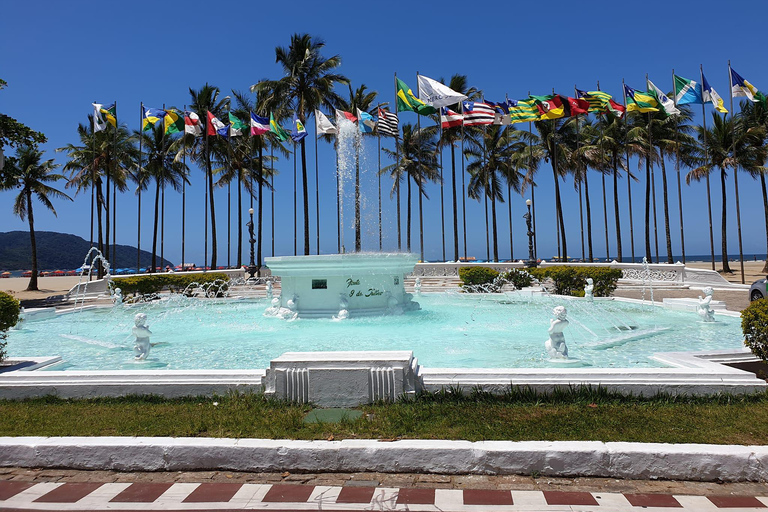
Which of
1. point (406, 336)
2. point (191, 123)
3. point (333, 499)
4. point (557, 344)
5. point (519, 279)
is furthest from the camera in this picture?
point (191, 123)

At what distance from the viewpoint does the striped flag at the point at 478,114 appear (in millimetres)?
29578

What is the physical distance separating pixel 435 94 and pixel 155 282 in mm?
19713

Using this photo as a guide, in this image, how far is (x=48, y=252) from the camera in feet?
557

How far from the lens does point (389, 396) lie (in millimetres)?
5715

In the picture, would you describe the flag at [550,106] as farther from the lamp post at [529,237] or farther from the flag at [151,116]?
the flag at [151,116]

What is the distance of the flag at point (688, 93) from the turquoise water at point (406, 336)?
62.2 feet

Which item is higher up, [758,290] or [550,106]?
[550,106]

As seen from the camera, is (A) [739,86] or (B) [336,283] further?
(A) [739,86]

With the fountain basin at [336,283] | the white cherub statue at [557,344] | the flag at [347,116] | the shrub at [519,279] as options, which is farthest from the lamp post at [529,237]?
the white cherub statue at [557,344]

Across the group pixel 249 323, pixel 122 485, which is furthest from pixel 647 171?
pixel 122 485

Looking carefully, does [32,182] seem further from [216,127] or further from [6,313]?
[6,313]

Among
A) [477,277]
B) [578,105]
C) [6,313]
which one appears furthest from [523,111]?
[6,313]

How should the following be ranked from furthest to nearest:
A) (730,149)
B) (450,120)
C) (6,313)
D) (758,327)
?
(730,149)
(450,120)
(6,313)
(758,327)

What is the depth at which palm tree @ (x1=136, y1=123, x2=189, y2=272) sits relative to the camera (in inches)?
1567
